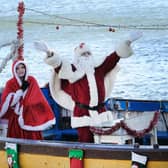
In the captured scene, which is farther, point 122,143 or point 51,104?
point 51,104

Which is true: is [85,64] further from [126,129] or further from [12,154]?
[12,154]

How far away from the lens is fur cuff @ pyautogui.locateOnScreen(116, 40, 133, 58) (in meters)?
3.90

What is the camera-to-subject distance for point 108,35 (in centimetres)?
1174

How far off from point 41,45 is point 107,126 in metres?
0.53

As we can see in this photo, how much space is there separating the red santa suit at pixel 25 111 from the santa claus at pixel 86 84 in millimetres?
99

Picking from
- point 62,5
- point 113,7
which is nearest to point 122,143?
point 113,7

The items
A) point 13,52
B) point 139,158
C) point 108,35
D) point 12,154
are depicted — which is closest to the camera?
point 139,158

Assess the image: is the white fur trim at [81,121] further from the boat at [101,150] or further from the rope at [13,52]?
the rope at [13,52]

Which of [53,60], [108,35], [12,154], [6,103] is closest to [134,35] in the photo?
[53,60]

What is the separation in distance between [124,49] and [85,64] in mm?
224

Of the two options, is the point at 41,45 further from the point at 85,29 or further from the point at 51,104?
the point at 85,29

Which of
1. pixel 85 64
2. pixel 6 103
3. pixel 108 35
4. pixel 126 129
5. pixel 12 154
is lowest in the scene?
pixel 12 154

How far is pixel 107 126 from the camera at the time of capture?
3898 millimetres

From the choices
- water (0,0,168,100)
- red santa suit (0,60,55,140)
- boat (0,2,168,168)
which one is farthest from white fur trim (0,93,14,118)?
water (0,0,168,100)
